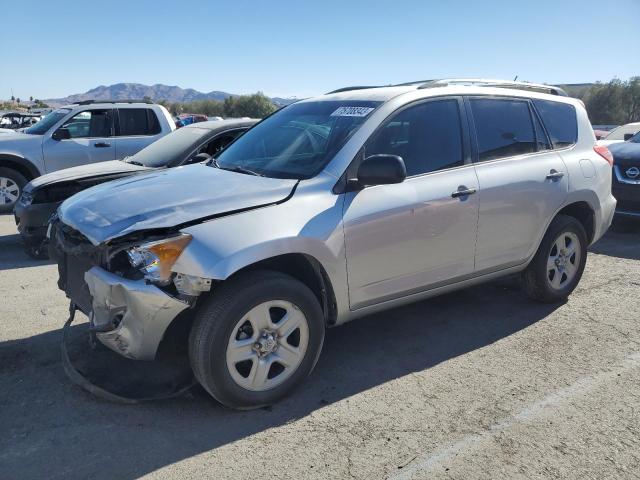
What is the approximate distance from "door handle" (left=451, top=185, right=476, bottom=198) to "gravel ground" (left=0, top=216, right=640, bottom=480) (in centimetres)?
116

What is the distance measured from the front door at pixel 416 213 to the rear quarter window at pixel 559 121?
1089mm

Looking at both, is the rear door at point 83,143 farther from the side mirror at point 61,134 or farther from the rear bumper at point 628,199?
the rear bumper at point 628,199

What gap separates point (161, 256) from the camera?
2.95 metres

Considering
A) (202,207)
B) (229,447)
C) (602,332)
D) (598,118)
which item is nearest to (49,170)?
(202,207)

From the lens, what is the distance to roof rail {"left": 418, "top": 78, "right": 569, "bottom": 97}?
4.30 meters

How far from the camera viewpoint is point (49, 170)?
900 cm

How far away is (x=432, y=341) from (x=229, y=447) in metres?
1.95

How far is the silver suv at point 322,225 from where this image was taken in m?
3.02

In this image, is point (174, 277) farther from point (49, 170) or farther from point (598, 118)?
point (598, 118)

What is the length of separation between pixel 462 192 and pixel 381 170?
0.88 meters

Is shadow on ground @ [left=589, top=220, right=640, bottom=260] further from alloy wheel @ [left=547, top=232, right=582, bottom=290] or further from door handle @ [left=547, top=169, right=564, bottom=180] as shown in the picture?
door handle @ [left=547, top=169, right=564, bottom=180]

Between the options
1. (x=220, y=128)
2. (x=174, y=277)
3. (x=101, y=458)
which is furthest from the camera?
(x=220, y=128)

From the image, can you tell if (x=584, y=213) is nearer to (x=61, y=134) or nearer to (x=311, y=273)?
(x=311, y=273)

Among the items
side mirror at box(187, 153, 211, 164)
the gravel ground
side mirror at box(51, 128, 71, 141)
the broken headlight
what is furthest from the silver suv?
side mirror at box(51, 128, 71, 141)
